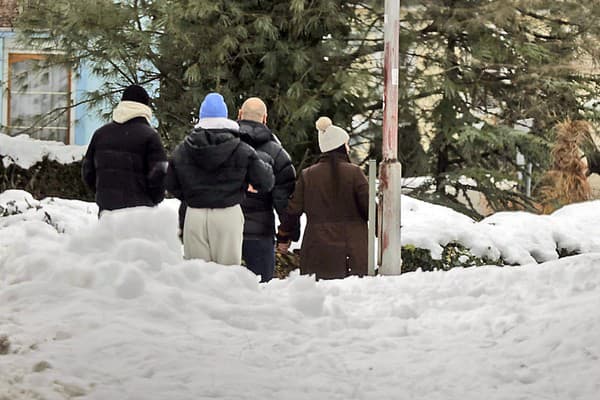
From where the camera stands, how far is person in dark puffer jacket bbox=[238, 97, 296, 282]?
759 centimetres

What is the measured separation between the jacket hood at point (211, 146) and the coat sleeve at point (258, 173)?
0.46ft

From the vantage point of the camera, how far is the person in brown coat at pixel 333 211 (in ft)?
26.3

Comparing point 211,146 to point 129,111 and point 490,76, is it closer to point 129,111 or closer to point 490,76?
point 129,111

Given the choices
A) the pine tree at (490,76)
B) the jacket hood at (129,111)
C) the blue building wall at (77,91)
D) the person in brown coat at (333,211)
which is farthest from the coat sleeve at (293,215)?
the blue building wall at (77,91)

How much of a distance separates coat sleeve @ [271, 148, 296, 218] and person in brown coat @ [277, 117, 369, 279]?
208 mm

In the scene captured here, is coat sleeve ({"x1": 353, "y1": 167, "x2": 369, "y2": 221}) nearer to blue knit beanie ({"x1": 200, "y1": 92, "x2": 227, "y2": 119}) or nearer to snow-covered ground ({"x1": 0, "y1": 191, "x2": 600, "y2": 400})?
snow-covered ground ({"x1": 0, "y1": 191, "x2": 600, "y2": 400})

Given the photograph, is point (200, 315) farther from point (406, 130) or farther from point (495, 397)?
point (406, 130)

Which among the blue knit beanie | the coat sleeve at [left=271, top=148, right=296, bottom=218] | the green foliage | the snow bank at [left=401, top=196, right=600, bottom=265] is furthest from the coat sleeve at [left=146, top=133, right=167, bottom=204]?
the snow bank at [left=401, top=196, right=600, bottom=265]

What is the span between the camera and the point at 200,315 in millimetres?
5914

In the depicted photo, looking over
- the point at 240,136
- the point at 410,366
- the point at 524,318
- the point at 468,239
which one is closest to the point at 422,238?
the point at 468,239

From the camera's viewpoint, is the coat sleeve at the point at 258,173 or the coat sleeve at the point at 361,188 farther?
the coat sleeve at the point at 361,188

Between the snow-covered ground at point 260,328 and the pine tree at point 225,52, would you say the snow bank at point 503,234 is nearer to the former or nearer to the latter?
the pine tree at point 225,52

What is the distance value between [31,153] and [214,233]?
678 centimetres

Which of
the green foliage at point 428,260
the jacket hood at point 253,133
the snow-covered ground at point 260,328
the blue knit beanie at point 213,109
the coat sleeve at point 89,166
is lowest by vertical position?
the snow-covered ground at point 260,328
